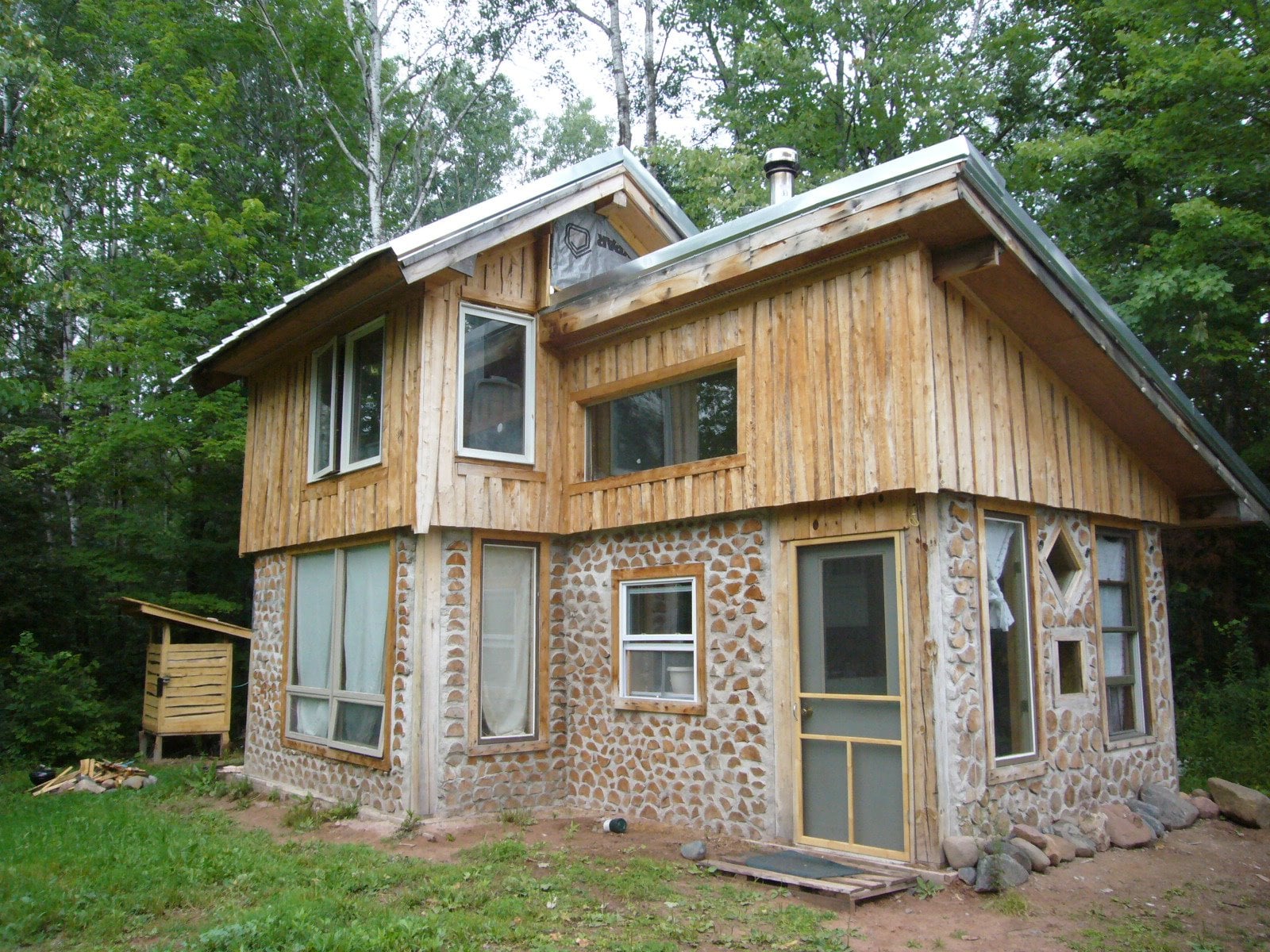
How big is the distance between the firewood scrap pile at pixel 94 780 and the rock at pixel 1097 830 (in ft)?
32.3

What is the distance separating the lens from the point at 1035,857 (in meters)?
6.80

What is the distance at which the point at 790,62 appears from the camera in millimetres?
17969

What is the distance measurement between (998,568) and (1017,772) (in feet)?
4.88

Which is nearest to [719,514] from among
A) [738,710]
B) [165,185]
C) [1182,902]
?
[738,710]

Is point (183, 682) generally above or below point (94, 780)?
above

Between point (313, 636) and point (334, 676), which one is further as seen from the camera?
point (313, 636)

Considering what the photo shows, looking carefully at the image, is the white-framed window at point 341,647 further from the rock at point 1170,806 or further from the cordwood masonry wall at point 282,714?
the rock at point 1170,806

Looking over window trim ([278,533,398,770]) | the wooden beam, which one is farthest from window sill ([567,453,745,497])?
the wooden beam

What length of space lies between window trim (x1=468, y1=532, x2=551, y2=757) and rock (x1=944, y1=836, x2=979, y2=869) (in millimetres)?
4010

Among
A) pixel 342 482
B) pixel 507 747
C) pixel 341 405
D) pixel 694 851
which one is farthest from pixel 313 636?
pixel 694 851

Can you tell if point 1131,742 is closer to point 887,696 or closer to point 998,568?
point 998,568

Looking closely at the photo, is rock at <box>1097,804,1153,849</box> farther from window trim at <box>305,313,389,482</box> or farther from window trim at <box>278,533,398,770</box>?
window trim at <box>305,313,389,482</box>

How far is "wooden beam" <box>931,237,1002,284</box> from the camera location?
274 inches

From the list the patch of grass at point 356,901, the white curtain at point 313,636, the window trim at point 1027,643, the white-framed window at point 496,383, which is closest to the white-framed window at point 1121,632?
the window trim at point 1027,643
